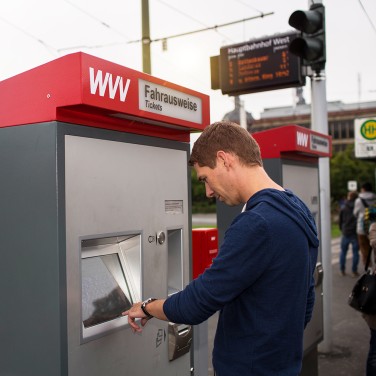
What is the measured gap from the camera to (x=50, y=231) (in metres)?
1.92

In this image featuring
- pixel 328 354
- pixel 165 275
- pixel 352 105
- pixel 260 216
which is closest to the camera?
pixel 260 216

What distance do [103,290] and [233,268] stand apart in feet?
2.63

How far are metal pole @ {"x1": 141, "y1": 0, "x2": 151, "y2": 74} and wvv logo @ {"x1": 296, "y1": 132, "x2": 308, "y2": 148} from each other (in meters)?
5.87

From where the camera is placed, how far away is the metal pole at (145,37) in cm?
938

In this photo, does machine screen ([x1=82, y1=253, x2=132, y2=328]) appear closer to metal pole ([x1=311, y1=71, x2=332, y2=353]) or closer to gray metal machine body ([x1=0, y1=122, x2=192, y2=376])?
gray metal machine body ([x1=0, y1=122, x2=192, y2=376])

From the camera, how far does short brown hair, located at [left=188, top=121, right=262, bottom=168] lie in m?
1.86

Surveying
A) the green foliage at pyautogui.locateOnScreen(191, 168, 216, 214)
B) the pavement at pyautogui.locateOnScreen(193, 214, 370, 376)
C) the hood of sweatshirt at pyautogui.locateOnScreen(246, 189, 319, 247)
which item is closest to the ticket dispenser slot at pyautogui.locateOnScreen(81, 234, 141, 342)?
the hood of sweatshirt at pyautogui.locateOnScreen(246, 189, 319, 247)

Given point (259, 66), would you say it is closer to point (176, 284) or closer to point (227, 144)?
point (176, 284)

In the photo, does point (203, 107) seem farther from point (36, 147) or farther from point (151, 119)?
point (36, 147)

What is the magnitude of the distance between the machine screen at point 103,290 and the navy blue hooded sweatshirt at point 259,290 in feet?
1.54

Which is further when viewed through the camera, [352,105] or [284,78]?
[352,105]

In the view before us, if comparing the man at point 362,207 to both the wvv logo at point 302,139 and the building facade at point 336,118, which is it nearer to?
the wvv logo at point 302,139

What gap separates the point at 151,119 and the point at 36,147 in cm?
54

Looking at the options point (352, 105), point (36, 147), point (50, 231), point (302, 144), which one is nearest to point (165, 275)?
point (50, 231)
